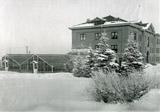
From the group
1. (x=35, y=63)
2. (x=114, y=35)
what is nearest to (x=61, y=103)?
(x=114, y=35)

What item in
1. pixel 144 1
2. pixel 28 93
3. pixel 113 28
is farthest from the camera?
pixel 113 28

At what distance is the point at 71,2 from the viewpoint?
40.7ft

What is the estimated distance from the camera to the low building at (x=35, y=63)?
23.8 meters

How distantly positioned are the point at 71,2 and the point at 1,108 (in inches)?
267

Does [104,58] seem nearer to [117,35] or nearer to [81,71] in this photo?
[81,71]

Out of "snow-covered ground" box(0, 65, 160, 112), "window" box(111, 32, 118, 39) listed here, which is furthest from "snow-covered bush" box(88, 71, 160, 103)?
"window" box(111, 32, 118, 39)

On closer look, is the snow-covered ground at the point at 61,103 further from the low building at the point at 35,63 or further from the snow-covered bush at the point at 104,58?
the low building at the point at 35,63

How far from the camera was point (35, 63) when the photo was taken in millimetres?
24125

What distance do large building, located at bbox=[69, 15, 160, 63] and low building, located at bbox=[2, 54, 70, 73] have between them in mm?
2237

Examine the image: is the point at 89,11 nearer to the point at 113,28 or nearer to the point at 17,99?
the point at 17,99

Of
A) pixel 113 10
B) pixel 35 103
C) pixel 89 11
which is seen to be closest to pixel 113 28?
pixel 89 11

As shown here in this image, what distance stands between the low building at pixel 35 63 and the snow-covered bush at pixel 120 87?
13841 mm

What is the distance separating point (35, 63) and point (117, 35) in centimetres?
930

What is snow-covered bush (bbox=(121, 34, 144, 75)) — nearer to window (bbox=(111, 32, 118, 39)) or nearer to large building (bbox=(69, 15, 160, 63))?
large building (bbox=(69, 15, 160, 63))
